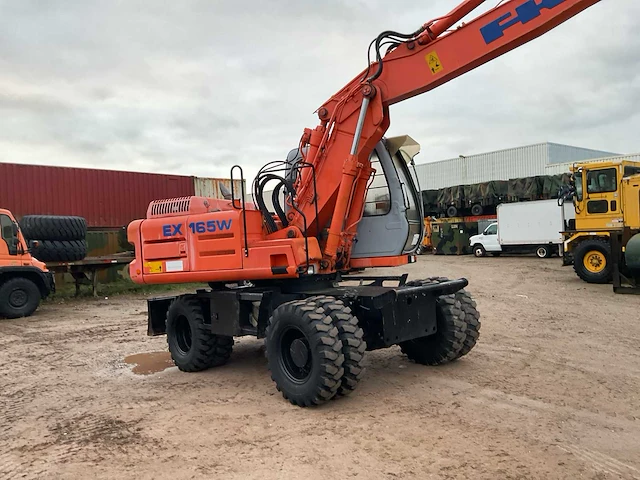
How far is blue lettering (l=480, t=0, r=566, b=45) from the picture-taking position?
5.20 meters

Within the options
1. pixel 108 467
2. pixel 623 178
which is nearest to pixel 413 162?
pixel 108 467

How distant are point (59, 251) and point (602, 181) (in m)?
14.8

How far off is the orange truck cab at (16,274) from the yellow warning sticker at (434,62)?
10.6m

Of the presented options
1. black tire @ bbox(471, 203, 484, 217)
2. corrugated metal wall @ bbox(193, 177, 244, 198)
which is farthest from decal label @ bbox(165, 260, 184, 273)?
black tire @ bbox(471, 203, 484, 217)

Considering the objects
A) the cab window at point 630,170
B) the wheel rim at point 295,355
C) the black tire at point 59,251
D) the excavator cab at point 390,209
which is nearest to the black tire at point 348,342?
the wheel rim at point 295,355

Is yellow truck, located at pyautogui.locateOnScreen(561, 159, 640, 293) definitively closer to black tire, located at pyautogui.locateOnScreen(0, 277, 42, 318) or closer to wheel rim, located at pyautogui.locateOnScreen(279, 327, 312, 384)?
wheel rim, located at pyautogui.locateOnScreen(279, 327, 312, 384)

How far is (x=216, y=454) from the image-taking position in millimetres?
4492

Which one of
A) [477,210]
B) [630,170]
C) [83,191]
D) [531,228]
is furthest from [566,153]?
[83,191]

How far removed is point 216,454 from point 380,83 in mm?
4117

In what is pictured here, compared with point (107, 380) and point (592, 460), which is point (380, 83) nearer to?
point (592, 460)

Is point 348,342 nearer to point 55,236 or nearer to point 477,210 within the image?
point 55,236

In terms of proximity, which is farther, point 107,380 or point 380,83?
point 107,380

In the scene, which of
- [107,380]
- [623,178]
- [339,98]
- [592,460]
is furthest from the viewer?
[623,178]

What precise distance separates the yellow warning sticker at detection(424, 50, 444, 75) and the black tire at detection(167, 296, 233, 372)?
13.5 ft
